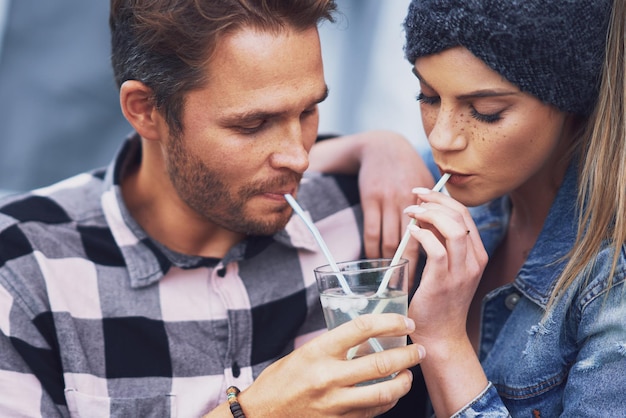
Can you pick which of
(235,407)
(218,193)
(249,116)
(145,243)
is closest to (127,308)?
(145,243)

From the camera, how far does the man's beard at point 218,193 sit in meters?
2.16

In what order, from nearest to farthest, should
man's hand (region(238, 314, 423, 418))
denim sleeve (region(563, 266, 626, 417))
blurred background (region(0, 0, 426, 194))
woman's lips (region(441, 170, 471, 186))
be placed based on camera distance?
man's hand (region(238, 314, 423, 418))
denim sleeve (region(563, 266, 626, 417))
woman's lips (region(441, 170, 471, 186))
blurred background (region(0, 0, 426, 194))

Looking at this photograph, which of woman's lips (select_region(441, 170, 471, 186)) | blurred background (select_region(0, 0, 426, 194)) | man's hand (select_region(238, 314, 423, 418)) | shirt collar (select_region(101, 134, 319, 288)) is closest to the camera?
man's hand (select_region(238, 314, 423, 418))

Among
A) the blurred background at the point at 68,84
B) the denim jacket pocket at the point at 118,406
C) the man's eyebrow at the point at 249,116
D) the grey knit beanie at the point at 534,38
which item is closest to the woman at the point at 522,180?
the grey knit beanie at the point at 534,38

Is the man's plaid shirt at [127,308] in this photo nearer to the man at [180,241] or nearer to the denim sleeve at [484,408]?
the man at [180,241]

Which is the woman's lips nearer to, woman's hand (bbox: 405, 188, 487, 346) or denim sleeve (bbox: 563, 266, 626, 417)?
woman's hand (bbox: 405, 188, 487, 346)

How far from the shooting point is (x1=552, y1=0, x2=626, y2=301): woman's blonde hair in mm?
1870

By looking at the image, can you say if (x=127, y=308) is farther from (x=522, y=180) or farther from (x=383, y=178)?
(x=522, y=180)

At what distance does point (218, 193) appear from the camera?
7.21ft

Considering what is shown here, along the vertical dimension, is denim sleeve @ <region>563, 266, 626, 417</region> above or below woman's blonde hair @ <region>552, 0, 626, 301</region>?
below

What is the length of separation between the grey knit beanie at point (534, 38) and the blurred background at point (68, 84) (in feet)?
5.76

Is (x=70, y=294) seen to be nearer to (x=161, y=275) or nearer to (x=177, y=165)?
(x=161, y=275)

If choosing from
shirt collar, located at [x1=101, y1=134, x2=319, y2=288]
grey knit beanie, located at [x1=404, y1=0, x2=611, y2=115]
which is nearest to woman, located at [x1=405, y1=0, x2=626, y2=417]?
grey knit beanie, located at [x1=404, y1=0, x2=611, y2=115]

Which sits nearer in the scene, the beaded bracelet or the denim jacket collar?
the beaded bracelet
